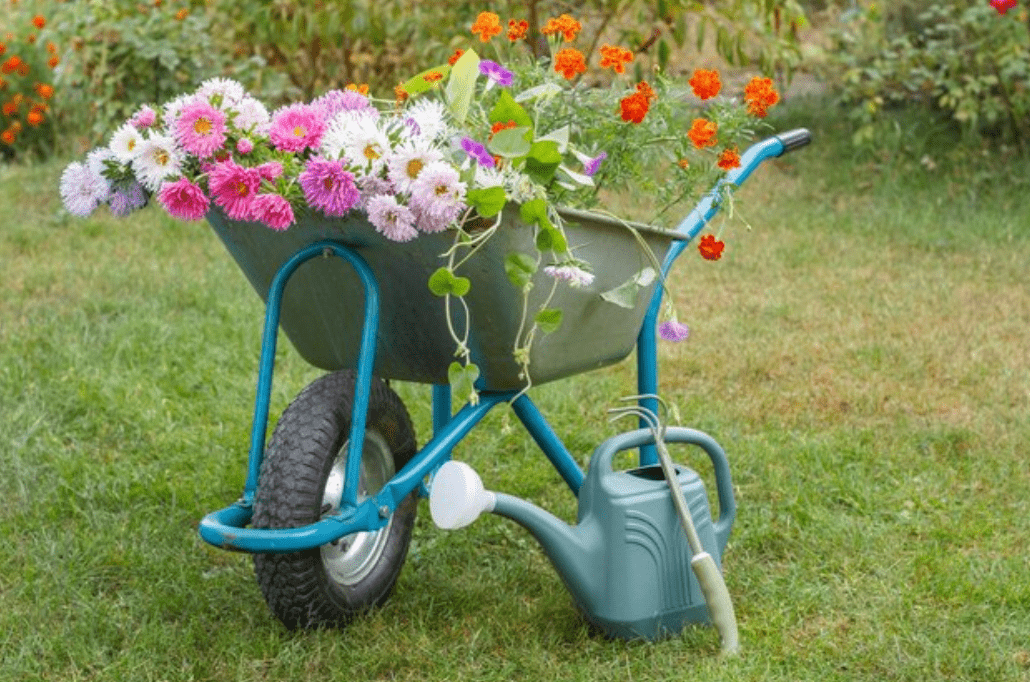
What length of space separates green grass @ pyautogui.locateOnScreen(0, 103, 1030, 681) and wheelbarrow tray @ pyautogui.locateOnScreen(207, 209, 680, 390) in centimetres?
45

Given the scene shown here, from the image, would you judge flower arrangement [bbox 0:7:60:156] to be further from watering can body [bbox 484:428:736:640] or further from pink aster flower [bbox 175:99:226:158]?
watering can body [bbox 484:428:736:640]

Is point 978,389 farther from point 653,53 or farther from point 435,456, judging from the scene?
point 653,53

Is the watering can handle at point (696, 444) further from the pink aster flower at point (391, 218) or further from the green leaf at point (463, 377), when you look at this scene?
the pink aster flower at point (391, 218)

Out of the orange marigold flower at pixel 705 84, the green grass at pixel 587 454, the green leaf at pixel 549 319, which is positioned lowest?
the green grass at pixel 587 454

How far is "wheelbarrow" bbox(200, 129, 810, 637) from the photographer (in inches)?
88.7

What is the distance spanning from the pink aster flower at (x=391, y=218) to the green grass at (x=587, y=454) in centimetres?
72

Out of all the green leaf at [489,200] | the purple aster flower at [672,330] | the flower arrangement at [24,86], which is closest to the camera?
the green leaf at [489,200]

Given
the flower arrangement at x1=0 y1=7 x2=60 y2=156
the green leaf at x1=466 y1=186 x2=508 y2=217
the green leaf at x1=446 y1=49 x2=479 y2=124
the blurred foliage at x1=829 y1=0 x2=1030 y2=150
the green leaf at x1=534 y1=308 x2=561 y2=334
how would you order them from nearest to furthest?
the green leaf at x1=466 y1=186 x2=508 y2=217
the green leaf at x1=534 y1=308 x2=561 y2=334
the green leaf at x1=446 y1=49 x2=479 y2=124
the blurred foliage at x1=829 y1=0 x2=1030 y2=150
the flower arrangement at x1=0 y1=7 x2=60 y2=156

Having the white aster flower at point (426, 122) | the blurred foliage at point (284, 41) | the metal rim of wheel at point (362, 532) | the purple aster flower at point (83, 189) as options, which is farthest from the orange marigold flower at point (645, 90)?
the blurred foliage at point (284, 41)

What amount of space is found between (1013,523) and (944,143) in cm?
326

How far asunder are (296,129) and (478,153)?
28cm

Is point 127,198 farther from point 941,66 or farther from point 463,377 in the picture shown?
point 941,66

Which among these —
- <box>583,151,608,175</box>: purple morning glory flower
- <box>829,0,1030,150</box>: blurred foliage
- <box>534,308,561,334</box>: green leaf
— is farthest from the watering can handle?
<box>829,0,1030,150</box>: blurred foliage

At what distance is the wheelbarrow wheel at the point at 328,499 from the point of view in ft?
7.45
